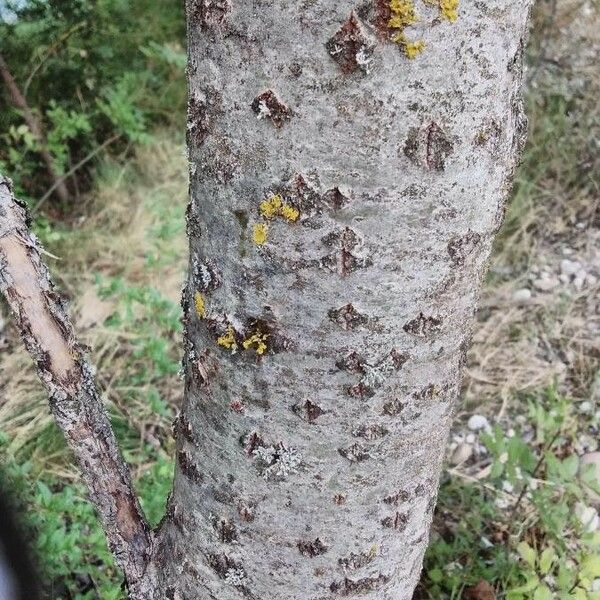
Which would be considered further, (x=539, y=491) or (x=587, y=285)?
(x=587, y=285)

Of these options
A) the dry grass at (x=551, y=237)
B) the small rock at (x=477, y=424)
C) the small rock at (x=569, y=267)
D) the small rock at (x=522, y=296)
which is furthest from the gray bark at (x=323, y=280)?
the small rock at (x=569, y=267)

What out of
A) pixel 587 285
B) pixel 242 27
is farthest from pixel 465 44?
pixel 587 285

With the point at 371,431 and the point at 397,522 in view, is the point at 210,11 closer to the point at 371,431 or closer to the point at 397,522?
the point at 371,431

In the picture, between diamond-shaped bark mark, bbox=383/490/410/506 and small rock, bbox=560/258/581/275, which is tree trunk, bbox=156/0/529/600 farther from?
small rock, bbox=560/258/581/275

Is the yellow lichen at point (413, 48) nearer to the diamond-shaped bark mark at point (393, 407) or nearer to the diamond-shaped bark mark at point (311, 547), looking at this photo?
the diamond-shaped bark mark at point (393, 407)

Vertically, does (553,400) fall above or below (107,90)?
below

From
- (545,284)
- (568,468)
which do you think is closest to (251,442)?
(568,468)

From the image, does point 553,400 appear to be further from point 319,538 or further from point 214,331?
point 214,331
